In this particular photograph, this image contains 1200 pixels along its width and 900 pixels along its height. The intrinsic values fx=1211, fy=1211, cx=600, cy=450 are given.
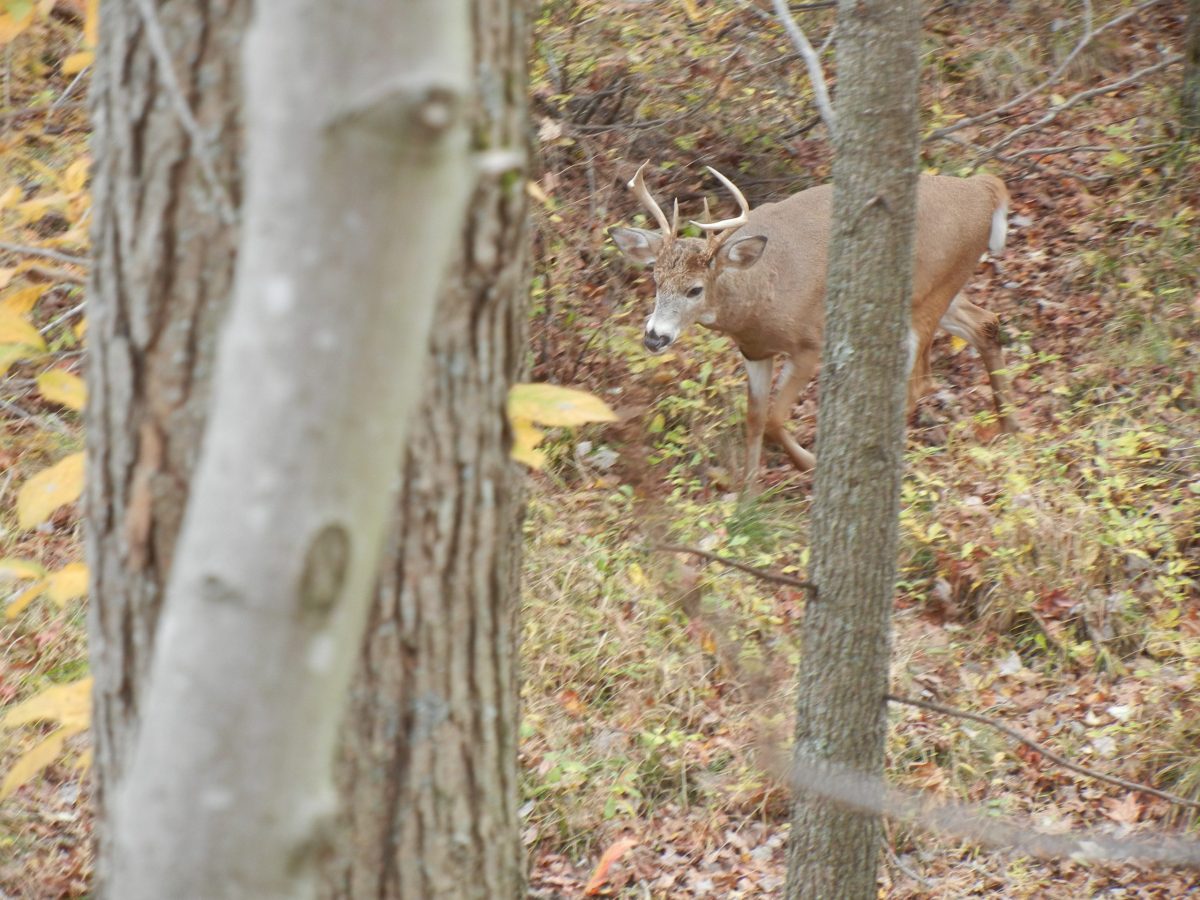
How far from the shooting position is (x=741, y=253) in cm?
727

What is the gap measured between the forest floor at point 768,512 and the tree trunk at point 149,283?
334 millimetres

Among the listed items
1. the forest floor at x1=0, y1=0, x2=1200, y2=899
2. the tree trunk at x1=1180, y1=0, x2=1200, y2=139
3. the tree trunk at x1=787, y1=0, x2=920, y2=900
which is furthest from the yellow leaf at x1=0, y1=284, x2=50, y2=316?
the tree trunk at x1=1180, y1=0, x2=1200, y2=139

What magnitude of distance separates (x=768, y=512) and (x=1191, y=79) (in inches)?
195

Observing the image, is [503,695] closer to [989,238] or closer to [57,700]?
[57,700]

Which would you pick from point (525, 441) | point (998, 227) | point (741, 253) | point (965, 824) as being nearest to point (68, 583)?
point (525, 441)

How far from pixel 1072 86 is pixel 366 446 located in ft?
33.1

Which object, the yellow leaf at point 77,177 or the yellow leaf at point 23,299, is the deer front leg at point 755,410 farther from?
the yellow leaf at point 23,299

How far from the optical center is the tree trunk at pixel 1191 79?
8.59 m

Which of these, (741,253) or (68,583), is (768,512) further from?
(68,583)

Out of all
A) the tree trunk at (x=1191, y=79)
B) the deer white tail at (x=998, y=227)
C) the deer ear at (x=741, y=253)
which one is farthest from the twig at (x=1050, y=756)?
the tree trunk at (x=1191, y=79)

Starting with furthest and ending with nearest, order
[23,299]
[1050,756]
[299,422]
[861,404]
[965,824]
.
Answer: [861,404], [1050,756], [965,824], [23,299], [299,422]

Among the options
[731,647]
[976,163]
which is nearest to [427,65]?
[731,647]

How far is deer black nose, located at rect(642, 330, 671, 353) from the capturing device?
23.1 feet

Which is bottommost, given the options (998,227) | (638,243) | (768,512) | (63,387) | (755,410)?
(768,512)
